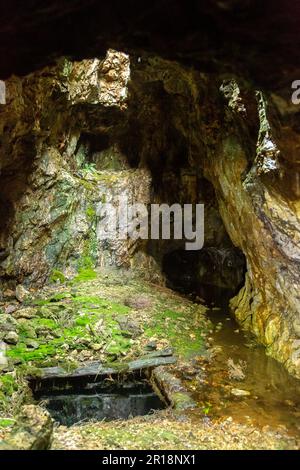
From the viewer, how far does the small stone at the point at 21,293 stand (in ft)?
42.8

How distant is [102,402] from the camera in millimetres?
8688

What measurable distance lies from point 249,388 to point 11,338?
603 centimetres

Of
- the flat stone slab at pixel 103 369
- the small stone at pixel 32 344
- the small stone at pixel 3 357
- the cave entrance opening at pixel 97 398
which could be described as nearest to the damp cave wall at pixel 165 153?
the flat stone slab at pixel 103 369

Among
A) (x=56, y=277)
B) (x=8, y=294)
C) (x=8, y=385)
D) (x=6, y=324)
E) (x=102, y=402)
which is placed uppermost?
(x=56, y=277)

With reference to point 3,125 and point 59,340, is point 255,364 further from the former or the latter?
point 3,125

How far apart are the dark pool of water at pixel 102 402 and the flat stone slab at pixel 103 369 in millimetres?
316

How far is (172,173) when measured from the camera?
1825 centimetres

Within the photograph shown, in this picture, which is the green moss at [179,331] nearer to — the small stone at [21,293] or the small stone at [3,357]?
the small stone at [3,357]

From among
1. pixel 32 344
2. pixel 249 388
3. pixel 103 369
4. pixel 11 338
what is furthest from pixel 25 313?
pixel 249 388

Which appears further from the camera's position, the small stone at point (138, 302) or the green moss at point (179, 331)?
the small stone at point (138, 302)

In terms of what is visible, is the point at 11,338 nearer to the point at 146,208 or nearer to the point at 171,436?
the point at 171,436

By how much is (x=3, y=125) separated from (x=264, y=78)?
768 centimetres

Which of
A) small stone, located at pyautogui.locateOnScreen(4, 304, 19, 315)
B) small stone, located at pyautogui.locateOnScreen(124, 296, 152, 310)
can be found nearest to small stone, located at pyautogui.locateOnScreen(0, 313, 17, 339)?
small stone, located at pyautogui.locateOnScreen(4, 304, 19, 315)

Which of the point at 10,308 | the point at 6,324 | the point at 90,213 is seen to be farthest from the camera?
the point at 90,213
